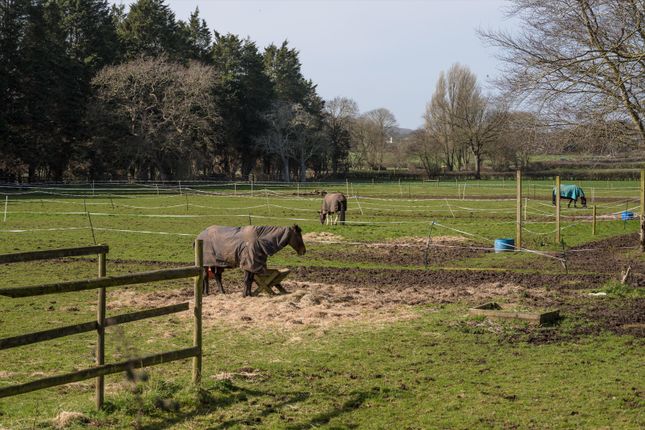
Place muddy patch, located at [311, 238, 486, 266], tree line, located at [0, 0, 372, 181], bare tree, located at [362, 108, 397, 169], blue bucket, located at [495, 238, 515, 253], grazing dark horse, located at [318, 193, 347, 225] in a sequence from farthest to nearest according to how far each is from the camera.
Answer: bare tree, located at [362, 108, 397, 169], tree line, located at [0, 0, 372, 181], grazing dark horse, located at [318, 193, 347, 225], blue bucket, located at [495, 238, 515, 253], muddy patch, located at [311, 238, 486, 266]

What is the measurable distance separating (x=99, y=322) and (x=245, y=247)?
21.7ft

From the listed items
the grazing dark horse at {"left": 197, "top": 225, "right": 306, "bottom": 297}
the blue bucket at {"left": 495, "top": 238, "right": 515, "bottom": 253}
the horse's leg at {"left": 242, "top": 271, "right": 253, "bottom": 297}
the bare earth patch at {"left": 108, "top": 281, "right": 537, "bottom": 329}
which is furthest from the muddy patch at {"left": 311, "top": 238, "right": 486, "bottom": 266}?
the horse's leg at {"left": 242, "top": 271, "right": 253, "bottom": 297}

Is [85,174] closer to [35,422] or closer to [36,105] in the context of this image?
[36,105]

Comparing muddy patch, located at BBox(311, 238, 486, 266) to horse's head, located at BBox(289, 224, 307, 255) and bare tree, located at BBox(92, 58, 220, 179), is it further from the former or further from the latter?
bare tree, located at BBox(92, 58, 220, 179)

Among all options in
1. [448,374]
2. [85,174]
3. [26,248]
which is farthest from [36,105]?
[448,374]

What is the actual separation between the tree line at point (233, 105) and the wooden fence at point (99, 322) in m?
8.64

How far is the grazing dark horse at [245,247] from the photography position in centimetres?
1328

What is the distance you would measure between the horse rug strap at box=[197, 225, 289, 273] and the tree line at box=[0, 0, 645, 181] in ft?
16.9

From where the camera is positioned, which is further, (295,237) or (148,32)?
(148,32)

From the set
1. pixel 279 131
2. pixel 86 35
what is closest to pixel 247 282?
pixel 86 35

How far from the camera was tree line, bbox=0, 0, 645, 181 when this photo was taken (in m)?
13.7

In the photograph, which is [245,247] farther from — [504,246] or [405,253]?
[504,246]

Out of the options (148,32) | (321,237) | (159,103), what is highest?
(148,32)

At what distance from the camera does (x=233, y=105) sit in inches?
3078
